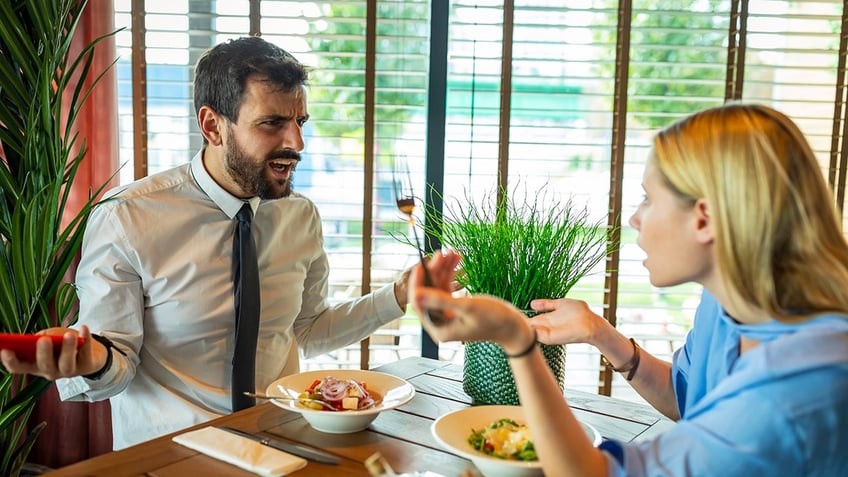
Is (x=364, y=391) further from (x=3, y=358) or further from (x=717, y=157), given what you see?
(x=717, y=157)

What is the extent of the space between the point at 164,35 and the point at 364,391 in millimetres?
1926

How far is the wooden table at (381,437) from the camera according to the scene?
3.84 feet

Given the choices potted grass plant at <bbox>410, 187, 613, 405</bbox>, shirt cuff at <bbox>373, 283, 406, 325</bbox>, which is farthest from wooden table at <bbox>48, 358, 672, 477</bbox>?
shirt cuff at <bbox>373, 283, 406, 325</bbox>

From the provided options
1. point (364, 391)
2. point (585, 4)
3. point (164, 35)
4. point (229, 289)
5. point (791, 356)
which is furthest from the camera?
point (585, 4)

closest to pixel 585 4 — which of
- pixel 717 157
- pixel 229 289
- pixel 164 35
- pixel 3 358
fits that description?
pixel 164 35

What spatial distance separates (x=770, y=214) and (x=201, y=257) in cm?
136

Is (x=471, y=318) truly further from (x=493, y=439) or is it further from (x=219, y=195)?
(x=219, y=195)

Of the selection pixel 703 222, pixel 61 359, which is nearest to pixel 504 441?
pixel 703 222

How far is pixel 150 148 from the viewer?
9.16ft

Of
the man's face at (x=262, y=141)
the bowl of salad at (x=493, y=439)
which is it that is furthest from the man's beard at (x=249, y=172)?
the bowl of salad at (x=493, y=439)

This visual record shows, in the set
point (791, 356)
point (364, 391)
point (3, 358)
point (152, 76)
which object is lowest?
point (364, 391)

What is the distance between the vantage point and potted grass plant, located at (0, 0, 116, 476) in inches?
78.7

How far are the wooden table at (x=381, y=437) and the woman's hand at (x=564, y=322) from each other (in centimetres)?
21

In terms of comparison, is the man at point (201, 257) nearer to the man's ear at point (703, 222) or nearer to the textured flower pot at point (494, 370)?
→ the textured flower pot at point (494, 370)
